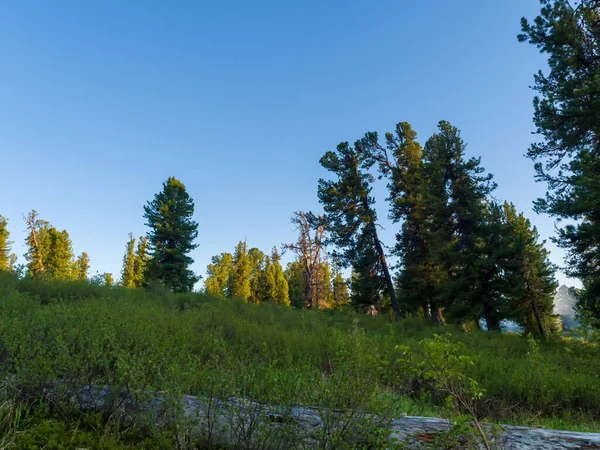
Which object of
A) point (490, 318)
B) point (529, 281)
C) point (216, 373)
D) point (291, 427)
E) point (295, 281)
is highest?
point (295, 281)

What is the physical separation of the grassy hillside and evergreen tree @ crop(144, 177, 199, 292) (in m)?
17.6

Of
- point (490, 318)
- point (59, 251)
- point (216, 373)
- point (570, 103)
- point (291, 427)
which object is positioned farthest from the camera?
point (59, 251)

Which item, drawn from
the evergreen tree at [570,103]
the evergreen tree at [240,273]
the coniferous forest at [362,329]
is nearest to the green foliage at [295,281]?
the evergreen tree at [240,273]

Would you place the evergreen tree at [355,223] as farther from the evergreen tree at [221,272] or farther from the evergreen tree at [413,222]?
the evergreen tree at [221,272]

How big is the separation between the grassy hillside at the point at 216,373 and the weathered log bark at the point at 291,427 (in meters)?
0.12

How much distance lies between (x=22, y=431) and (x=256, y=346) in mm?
4141

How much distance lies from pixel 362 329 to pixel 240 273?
136 ft

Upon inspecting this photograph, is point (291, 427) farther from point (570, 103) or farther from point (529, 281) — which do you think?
point (529, 281)

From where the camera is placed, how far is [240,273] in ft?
147

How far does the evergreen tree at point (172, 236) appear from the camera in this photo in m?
25.8

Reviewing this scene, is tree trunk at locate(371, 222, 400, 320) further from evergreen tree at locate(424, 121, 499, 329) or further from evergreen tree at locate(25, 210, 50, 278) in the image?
evergreen tree at locate(25, 210, 50, 278)

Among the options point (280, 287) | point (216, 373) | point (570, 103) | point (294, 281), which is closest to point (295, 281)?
point (294, 281)

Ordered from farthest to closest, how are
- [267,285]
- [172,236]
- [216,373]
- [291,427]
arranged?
1. [267,285]
2. [172,236]
3. [216,373]
4. [291,427]

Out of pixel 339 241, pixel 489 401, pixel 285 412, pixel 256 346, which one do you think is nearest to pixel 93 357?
pixel 285 412
